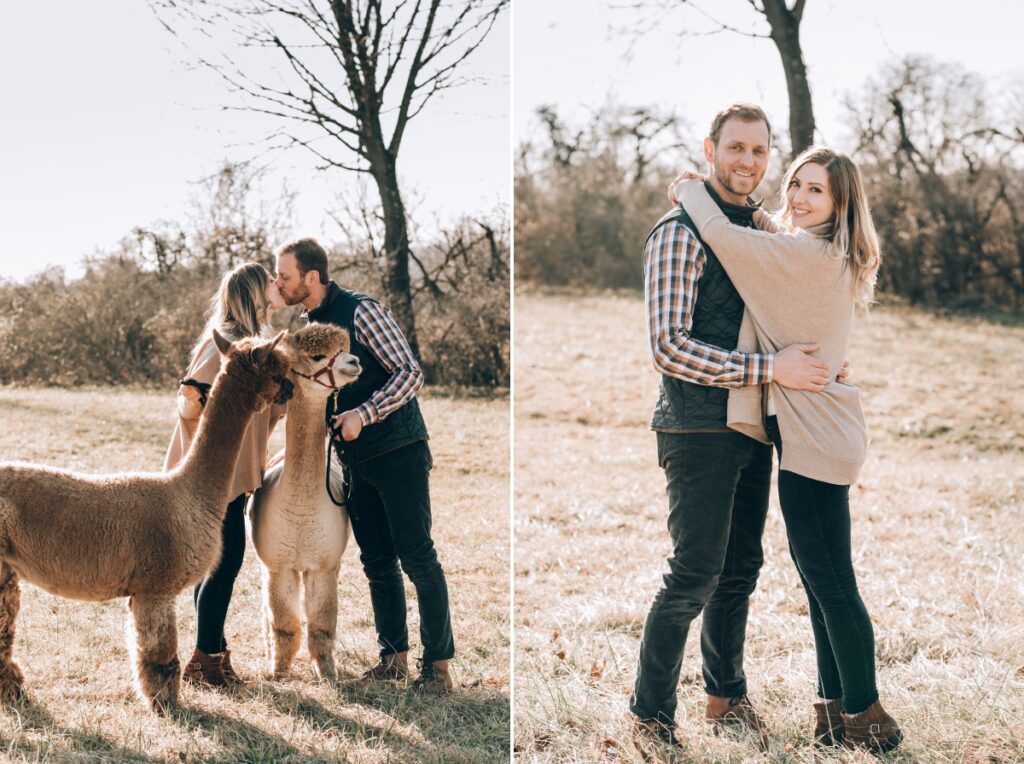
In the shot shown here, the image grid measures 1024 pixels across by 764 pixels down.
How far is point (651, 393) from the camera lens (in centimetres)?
1316

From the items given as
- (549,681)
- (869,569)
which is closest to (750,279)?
(549,681)

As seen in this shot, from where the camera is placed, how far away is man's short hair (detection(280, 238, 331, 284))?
4090 mm

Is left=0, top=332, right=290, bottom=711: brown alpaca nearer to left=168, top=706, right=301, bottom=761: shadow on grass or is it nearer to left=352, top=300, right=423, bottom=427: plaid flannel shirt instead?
left=168, top=706, right=301, bottom=761: shadow on grass

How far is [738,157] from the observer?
3355 millimetres

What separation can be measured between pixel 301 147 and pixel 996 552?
560 cm

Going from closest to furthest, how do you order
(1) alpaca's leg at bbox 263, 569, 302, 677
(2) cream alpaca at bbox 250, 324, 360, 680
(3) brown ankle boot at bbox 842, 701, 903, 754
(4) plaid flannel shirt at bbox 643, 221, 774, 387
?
1. (4) plaid flannel shirt at bbox 643, 221, 774, 387
2. (3) brown ankle boot at bbox 842, 701, 903, 754
3. (2) cream alpaca at bbox 250, 324, 360, 680
4. (1) alpaca's leg at bbox 263, 569, 302, 677

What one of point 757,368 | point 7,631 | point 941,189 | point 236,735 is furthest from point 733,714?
point 941,189

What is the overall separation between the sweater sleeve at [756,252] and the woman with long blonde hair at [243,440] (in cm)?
189

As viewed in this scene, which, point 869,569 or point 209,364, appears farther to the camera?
point 869,569

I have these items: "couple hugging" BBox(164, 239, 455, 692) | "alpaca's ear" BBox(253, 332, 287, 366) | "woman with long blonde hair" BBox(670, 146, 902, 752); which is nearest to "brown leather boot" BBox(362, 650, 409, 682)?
"couple hugging" BBox(164, 239, 455, 692)

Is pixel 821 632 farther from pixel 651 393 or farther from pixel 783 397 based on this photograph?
A: pixel 651 393

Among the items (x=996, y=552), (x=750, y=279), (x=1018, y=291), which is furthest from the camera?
(x=1018, y=291)

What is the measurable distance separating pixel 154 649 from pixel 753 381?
242 cm

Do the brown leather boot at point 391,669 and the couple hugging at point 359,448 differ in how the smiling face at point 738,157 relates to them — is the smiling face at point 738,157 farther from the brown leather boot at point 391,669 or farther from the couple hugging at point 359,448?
the brown leather boot at point 391,669
